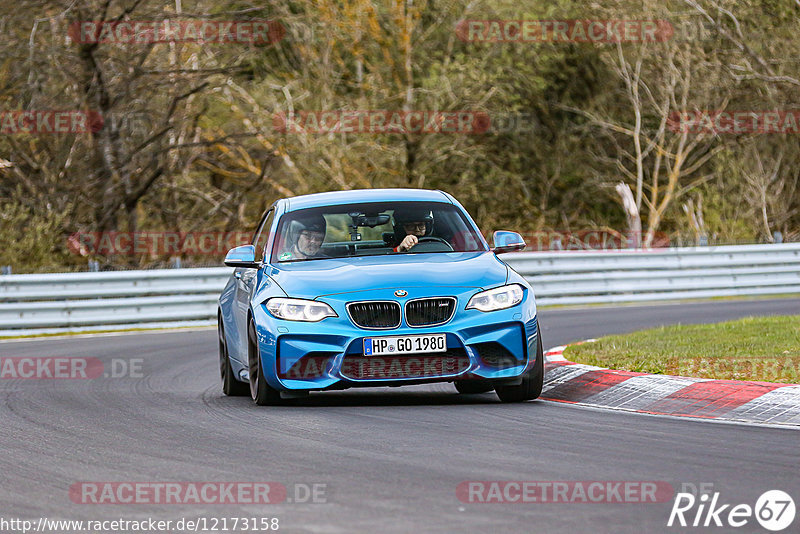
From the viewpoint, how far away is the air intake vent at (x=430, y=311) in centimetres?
1008

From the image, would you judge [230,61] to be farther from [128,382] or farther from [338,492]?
[338,492]

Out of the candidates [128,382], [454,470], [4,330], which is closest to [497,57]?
[4,330]

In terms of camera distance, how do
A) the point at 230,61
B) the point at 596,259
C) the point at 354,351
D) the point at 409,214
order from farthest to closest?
the point at 230,61, the point at 596,259, the point at 409,214, the point at 354,351

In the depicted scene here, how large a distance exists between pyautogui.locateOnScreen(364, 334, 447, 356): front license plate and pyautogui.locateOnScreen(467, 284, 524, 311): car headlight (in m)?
0.38

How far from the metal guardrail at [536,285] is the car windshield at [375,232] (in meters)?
10.3

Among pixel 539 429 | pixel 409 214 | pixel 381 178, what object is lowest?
pixel 381 178

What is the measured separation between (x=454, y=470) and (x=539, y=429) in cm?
173

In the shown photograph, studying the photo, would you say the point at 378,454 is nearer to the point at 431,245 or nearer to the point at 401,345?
the point at 401,345

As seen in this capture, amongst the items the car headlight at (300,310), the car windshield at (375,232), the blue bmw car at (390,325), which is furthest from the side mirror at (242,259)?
the car headlight at (300,310)

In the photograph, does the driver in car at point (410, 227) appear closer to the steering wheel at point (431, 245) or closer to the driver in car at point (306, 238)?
the steering wheel at point (431, 245)

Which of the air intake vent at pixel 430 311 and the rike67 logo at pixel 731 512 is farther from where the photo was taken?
the air intake vent at pixel 430 311

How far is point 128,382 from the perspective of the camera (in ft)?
44.1

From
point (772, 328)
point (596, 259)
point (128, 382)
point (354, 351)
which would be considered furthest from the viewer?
point (596, 259)

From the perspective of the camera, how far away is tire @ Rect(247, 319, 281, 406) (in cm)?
1053
